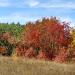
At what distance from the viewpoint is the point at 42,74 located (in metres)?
13.6

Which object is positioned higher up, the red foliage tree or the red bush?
the red foliage tree

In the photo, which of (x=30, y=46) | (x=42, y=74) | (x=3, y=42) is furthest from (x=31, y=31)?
(x=42, y=74)

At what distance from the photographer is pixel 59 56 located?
47031 millimetres

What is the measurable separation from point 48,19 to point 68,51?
12511 mm

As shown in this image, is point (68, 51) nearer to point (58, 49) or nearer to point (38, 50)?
point (58, 49)

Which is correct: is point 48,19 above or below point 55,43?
above

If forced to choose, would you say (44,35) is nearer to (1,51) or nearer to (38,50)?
(38,50)

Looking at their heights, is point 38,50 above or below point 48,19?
below

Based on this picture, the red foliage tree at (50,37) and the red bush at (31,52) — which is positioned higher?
the red foliage tree at (50,37)

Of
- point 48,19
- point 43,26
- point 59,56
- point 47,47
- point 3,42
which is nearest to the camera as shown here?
point 59,56

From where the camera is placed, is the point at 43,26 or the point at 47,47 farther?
the point at 43,26

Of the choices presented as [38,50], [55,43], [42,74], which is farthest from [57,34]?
[42,74]

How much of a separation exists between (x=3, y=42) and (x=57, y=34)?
67.6 feet

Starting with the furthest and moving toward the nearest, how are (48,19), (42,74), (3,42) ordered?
(3,42) → (48,19) → (42,74)
